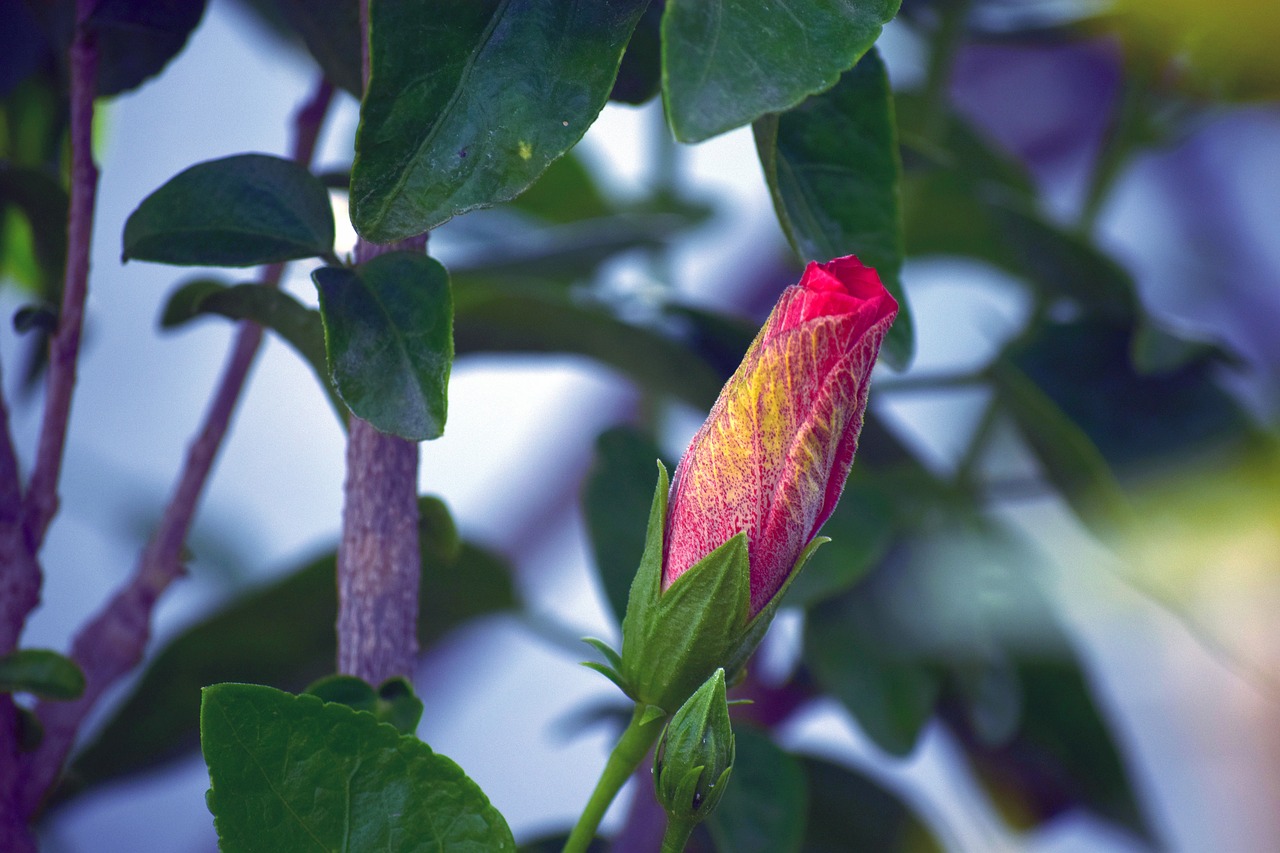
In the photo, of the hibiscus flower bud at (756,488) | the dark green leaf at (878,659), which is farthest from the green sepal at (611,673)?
the dark green leaf at (878,659)

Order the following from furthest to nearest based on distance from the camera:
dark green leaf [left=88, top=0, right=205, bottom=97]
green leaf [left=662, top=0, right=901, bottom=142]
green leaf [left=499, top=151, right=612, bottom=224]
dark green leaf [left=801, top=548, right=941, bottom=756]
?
1. green leaf [left=499, top=151, right=612, bottom=224]
2. dark green leaf [left=801, top=548, right=941, bottom=756]
3. dark green leaf [left=88, top=0, right=205, bottom=97]
4. green leaf [left=662, top=0, right=901, bottom=142]

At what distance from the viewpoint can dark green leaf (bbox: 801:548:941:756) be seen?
1.34ft

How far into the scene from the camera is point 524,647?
4.00ft

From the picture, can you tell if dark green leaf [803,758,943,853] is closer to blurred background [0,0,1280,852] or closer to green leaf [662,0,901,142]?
blurred background [0,0,1280,852]

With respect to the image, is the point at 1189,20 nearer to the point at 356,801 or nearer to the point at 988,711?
the point at 988,711

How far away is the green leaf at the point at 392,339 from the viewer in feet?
0.67

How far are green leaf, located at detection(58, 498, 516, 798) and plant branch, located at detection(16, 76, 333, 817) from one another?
0.39 ft

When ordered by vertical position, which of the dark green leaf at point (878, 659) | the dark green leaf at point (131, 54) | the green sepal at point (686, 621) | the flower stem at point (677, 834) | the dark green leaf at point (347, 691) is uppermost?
the dark green leaf at point (131, 54)

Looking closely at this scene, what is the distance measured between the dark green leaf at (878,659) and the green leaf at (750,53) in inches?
11.2

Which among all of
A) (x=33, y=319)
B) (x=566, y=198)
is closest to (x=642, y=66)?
(x=33, y=319)

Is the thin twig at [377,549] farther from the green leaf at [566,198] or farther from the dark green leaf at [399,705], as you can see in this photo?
the green leaf at [566,198]

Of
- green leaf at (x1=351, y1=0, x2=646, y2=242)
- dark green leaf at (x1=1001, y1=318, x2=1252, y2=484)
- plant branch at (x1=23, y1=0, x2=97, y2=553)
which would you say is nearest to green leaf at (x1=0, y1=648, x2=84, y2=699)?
plant branch at (x1=23, y1=0, x2=97, y2=553)

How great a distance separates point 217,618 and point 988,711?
322mm

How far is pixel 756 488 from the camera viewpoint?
21cm
